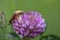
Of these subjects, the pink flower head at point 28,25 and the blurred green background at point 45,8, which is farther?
the blurred green background at point 45,8

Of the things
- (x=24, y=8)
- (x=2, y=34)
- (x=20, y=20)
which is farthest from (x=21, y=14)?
(x=24, y=8)

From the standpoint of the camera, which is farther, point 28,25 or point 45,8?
point 45,8

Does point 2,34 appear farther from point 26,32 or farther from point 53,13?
point 53,13

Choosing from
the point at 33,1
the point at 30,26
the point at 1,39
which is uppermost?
the point at 33,1
